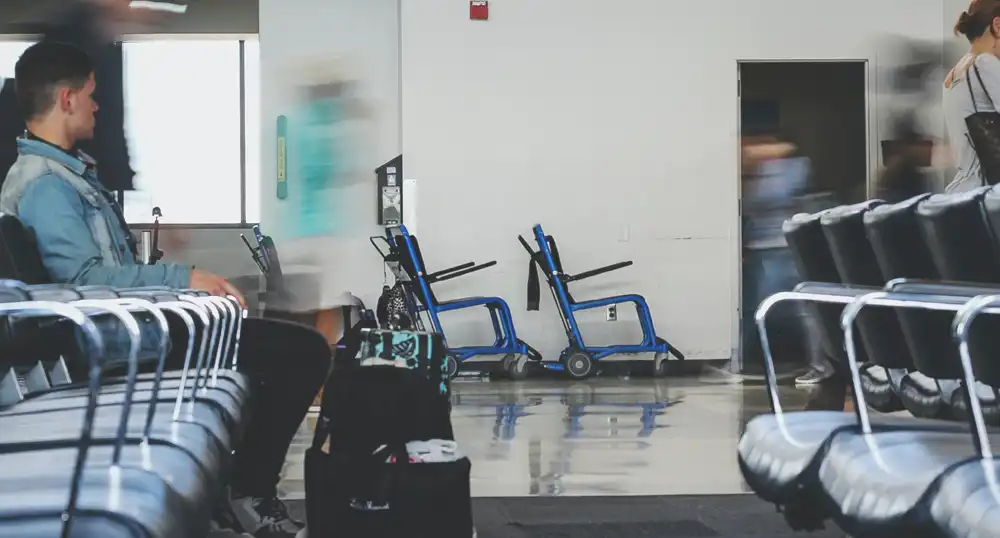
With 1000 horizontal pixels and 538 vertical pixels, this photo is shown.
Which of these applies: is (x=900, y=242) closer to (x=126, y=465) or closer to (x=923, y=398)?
(x=923, y=398)

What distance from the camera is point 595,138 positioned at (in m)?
7.97

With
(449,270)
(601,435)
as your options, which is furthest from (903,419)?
(449,270)

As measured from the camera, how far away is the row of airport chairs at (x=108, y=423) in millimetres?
1172

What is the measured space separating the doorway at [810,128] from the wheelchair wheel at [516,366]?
62.3 inches

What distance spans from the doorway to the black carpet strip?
479 centimetres

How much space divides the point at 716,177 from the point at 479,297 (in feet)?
6.14

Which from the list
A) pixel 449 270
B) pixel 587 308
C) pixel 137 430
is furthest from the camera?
pixel 587 308

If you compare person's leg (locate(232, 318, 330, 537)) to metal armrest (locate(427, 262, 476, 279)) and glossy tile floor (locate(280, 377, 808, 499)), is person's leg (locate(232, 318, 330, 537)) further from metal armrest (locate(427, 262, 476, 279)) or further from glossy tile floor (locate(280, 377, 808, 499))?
metal armrest (locate(427, 262, 476, 279))

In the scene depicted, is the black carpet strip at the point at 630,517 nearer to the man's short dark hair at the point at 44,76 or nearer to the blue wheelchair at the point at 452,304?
the man's short dark hair at the point at 44,76

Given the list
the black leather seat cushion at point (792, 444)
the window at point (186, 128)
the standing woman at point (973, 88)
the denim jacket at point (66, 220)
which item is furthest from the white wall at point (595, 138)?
the black leather seat cushion at point (792, 444)

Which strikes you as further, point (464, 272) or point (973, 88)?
point (464, 272)

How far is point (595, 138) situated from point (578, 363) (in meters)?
1.61

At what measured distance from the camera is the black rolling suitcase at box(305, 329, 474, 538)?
2.53 meters

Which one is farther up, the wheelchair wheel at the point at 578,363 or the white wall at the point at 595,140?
the white wall at the point at 595,140
